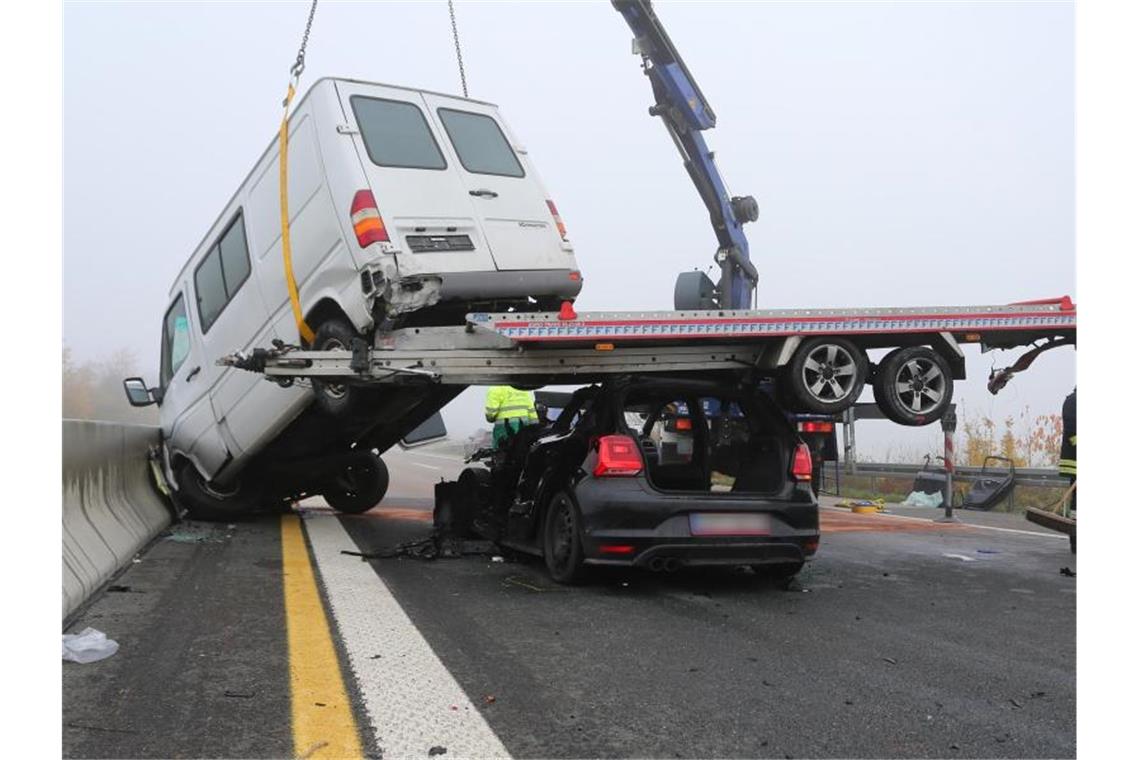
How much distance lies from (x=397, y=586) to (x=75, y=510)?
199 centimetres

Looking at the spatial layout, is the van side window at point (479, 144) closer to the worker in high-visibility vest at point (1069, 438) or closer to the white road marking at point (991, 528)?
the worker in high-visibility vest at point (1069, 438)

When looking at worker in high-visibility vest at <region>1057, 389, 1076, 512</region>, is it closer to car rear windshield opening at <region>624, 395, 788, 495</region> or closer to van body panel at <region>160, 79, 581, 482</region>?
car rear windshield opening at <region>624, 395, 788, 495</region>

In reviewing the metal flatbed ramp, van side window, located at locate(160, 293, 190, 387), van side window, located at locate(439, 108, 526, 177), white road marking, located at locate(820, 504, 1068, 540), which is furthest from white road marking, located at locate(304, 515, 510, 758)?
white road marking, located at locate(820, 504, 1068, 540)

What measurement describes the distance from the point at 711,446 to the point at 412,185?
2744mm

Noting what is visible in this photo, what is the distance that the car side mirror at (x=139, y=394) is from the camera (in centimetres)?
962

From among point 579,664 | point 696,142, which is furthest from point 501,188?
point 696,142

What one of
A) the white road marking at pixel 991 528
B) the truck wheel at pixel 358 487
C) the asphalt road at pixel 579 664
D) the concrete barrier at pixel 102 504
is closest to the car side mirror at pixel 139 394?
the concrete barrier at pixel 102 504

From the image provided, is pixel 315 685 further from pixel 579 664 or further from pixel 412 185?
pixel 412 185

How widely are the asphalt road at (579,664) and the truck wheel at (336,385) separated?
1.10m

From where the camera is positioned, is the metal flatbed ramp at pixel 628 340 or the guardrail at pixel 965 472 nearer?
the metal flatbed ramp at pixel 628 340

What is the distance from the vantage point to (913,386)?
6066 millimetres

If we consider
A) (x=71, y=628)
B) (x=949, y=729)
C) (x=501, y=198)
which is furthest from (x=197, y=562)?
(x=949, y=729)

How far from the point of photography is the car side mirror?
379 inches

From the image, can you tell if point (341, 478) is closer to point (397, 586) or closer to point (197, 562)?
point (197, 562)
